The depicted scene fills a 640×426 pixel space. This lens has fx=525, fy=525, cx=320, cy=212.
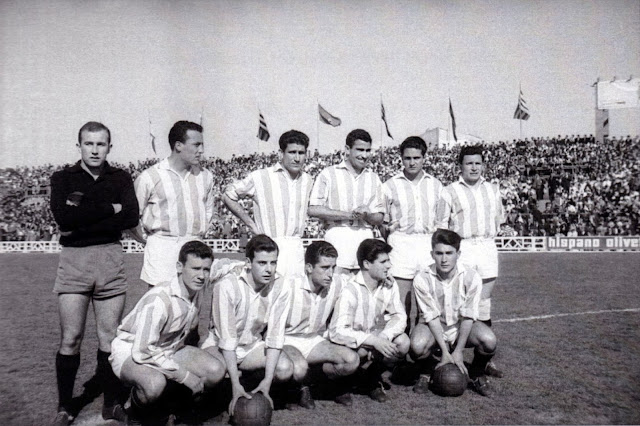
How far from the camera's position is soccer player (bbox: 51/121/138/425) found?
343 centimetres

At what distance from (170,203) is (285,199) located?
955 mm

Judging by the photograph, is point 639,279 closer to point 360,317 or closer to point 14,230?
point 360,317

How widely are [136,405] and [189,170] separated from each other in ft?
5.61

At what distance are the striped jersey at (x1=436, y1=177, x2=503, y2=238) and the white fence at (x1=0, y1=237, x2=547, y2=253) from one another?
16.2m

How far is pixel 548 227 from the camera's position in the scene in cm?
2111

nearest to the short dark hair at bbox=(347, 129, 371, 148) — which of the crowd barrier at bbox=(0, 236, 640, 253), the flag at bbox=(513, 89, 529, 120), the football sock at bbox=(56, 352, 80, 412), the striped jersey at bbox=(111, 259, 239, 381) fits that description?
the striped jersey at bbox=(111, 259, 239, 381)

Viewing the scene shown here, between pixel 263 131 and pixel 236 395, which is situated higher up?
pixel 263 131

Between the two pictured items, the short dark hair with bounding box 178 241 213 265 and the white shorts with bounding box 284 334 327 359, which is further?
the white shorts with bounding box 284 334 327 359

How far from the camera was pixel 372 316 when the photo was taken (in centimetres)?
415

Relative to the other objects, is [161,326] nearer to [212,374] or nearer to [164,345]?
[164,345]

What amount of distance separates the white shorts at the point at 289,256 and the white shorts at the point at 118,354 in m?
1.28

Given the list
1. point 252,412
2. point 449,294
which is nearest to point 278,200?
point 449,294

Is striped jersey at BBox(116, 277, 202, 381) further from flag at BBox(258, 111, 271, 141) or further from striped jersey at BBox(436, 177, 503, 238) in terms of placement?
flag at BBox(258, 111, 271, 141)

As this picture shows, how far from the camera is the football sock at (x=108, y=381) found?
3.61 metres
